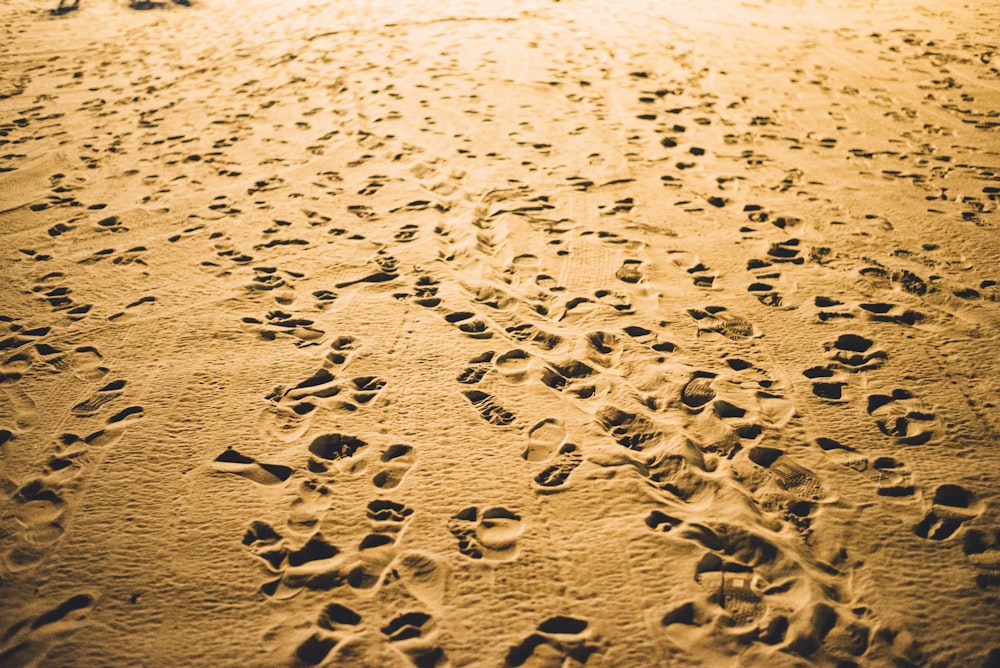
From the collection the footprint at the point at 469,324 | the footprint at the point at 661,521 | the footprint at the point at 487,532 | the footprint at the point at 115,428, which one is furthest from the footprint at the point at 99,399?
the footprint at the point at 661,521

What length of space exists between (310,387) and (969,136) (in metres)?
5.21

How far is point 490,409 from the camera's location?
8.04 ft

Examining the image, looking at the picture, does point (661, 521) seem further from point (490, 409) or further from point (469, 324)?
point (469, 324)

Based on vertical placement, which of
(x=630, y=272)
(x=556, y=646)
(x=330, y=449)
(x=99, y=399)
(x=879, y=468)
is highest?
(x=630, y=272)

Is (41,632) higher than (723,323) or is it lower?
lower

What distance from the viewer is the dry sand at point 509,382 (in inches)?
69.5

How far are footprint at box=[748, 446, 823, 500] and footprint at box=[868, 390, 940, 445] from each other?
44 cm

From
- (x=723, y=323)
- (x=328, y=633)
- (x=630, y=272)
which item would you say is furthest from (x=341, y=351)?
(x=723, y=323)

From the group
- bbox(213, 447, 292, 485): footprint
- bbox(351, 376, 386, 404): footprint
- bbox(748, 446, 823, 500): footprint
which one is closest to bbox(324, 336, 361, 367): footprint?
bbox(351, 376, 386, 404): footprint

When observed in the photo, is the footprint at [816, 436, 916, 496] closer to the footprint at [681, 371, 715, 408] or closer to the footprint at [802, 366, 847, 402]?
the footprint at [802, 366, 847, 402]

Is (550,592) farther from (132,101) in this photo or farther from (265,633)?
(132,101)

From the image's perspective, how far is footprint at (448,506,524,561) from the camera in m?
1.92

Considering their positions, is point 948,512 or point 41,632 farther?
point 948,512

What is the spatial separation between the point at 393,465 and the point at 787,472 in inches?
57.1
